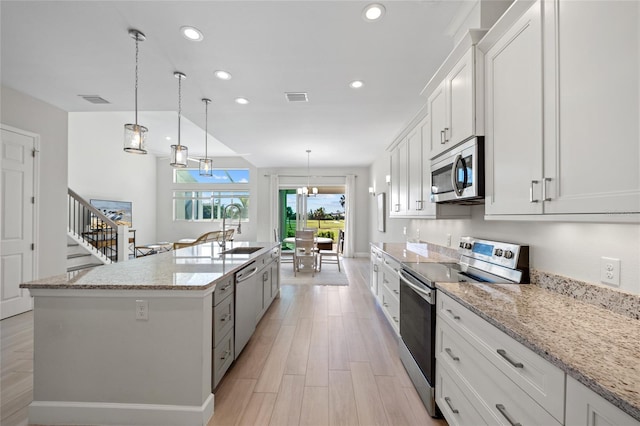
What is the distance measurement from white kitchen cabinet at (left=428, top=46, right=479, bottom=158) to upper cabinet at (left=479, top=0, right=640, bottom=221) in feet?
0.39

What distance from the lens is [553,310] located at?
3.89 ft

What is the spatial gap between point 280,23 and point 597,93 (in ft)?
6.61

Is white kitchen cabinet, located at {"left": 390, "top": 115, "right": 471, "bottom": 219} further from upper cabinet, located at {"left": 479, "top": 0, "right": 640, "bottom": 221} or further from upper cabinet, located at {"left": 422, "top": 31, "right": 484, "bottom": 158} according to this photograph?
upper cabinet, located at {"left": 479, "top": 0, "right": 640, "bottom": 221}

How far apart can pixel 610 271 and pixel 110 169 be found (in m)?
9.28

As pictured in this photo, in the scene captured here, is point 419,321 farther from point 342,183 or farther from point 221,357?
point 342,183

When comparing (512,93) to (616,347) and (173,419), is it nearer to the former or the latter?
(616,347)

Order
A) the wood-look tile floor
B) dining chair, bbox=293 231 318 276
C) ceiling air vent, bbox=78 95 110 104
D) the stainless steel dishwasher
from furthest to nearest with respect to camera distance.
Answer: dining chair, bbox=293 231 318 276
ceiling air vent, bbox=78 95 110 104
the stainless steel dishwasher
the wood-look tile floor

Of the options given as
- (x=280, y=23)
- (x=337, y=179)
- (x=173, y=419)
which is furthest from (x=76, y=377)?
(x=337, y=179)

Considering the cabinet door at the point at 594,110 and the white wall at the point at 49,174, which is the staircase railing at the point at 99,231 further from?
the cabinet door at the point at 594,110

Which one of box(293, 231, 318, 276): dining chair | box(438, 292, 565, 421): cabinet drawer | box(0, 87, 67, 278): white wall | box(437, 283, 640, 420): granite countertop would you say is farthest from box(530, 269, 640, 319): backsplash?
box(0, 87, 67, 278): white wall

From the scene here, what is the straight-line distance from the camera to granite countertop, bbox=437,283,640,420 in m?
0.69

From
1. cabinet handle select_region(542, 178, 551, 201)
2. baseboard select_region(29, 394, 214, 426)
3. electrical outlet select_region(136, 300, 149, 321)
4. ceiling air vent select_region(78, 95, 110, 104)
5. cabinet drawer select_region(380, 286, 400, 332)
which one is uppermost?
ceiling air vent select_region(78, 95, 110, 104)

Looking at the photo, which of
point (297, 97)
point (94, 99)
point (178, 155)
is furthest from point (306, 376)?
point (94, 99)

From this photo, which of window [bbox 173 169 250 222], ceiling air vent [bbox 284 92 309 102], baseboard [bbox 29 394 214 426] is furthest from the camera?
window [bbox 173 169 250 222]
